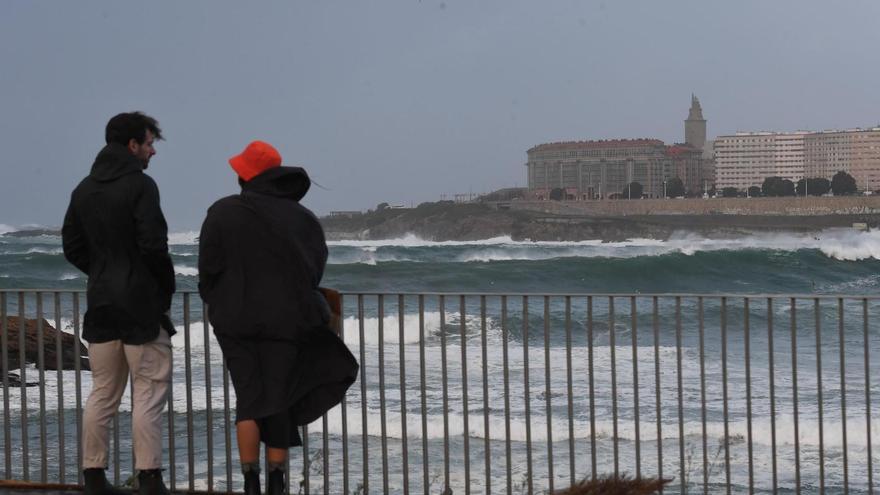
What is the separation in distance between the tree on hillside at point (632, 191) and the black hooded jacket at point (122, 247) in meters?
137

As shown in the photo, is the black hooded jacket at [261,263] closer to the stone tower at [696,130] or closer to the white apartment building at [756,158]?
the white apartment building at [756,158]

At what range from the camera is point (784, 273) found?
168ft

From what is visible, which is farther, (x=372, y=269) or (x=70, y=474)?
(x=372, y=269)

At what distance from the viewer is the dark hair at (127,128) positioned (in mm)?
4375

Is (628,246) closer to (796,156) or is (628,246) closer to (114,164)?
(114,164)

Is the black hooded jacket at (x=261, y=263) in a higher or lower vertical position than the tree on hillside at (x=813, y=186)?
lower

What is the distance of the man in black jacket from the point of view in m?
4.25

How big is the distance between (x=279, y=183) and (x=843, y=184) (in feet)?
451

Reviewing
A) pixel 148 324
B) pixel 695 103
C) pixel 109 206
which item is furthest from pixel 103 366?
pixel 695 103

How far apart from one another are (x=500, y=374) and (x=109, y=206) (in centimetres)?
1175

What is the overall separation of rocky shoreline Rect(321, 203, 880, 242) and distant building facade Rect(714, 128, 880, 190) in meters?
49.2

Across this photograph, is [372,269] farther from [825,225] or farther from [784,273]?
[825,225]

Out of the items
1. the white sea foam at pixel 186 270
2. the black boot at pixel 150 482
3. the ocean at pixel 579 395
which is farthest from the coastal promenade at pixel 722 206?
the black boot at pixel 150 482

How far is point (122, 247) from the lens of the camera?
4262mm
